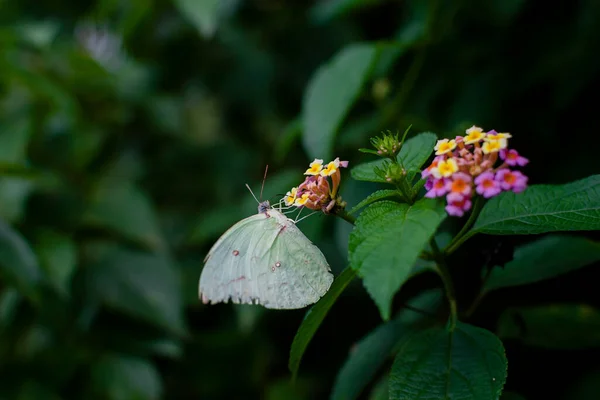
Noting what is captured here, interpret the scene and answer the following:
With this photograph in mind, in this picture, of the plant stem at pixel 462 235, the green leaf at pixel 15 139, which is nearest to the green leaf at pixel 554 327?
the plant stem at pixel 462 235

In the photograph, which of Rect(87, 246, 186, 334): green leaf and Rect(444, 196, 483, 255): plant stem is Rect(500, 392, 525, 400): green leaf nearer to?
Rect(444, 196, 483, 255): plant stem

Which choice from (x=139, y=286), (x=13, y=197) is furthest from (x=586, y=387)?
(x=13, y=197)

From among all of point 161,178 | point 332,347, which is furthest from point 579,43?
point 161,178

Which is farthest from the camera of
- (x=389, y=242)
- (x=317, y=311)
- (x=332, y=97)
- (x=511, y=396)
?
(x=332, y=97)

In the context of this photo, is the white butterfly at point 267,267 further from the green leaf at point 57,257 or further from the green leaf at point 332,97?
the green leaf at point 57,257

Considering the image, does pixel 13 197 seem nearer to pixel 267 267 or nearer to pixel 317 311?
pixel 267 267

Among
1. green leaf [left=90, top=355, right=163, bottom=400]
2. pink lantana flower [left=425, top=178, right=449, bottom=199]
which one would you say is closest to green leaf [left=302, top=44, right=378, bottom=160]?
pink lantana flower [left=425, top=178, right=449, bottom=199]
